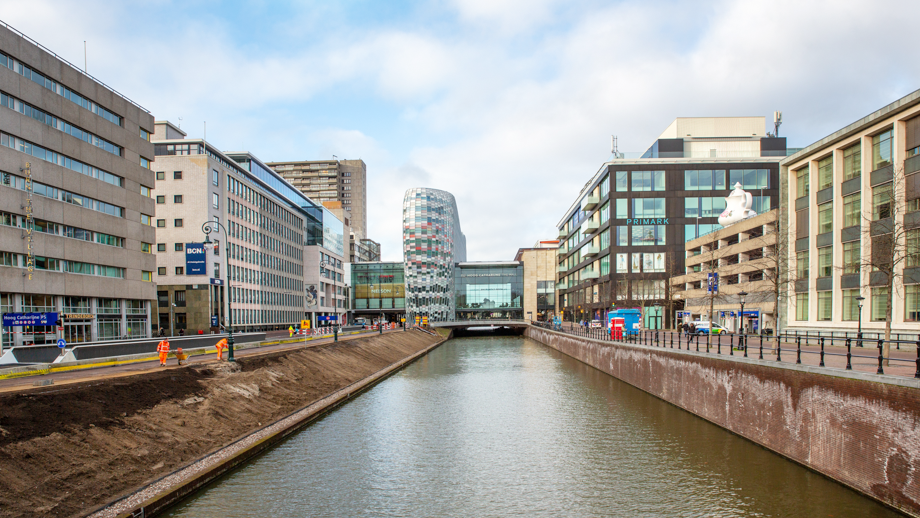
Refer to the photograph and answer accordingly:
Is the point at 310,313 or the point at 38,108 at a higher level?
the point at 38,108

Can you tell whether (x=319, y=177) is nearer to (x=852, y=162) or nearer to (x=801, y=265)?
(x=801, y=265)

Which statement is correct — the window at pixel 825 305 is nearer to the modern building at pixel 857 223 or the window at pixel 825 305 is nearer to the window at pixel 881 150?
the modern building at pixel 857 223

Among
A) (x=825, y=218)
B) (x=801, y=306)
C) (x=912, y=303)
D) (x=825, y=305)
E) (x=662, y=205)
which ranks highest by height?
(x=662, y=205)

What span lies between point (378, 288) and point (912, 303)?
120 metres

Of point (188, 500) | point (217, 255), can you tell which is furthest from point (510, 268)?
point (188, 500)

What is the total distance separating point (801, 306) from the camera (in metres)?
43.0

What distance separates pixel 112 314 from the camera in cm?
5556

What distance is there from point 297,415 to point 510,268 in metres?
123

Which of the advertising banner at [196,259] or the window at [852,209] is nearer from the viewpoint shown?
the advertising banner at [196,259]

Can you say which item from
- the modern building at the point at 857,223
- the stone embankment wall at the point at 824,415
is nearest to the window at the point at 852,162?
the modern building at the point at 857,223

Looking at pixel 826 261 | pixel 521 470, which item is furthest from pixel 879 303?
pixel 521 470

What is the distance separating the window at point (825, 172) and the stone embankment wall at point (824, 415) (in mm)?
21370

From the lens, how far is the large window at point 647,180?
85000 millimetres

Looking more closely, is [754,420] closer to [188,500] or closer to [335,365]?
[188,500]
